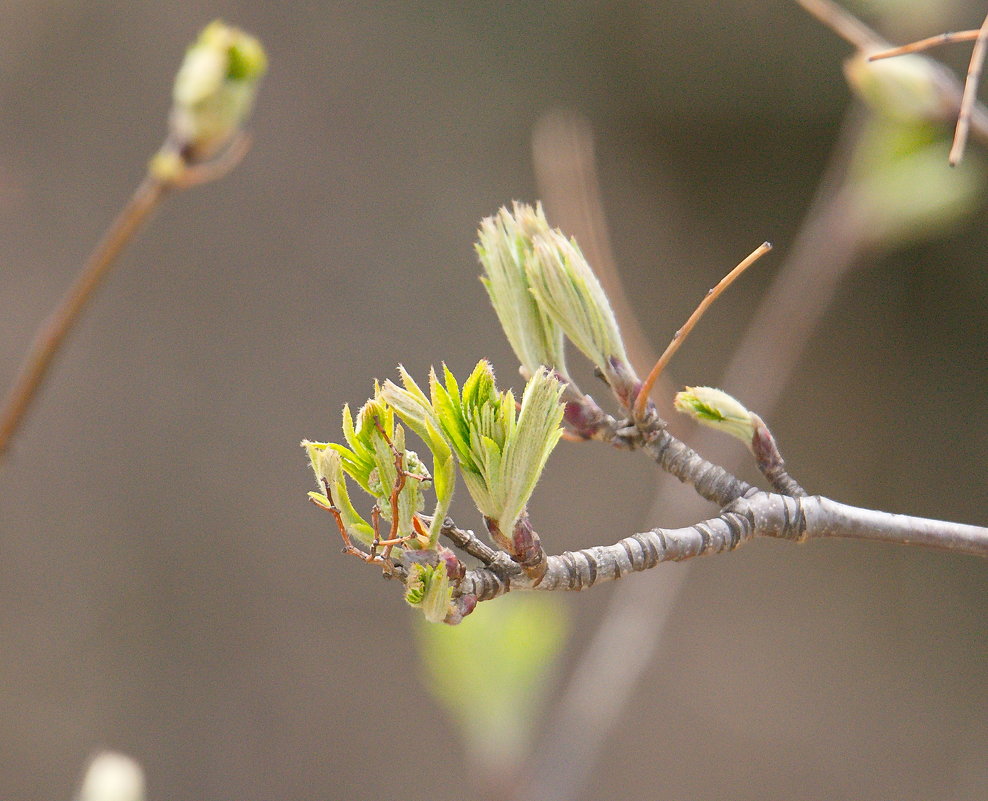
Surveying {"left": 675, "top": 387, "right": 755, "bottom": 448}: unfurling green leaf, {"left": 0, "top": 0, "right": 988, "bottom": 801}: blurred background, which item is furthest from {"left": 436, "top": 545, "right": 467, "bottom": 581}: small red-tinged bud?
{"left": 0, "top": 0, "right": 988, "bottom": 801}: blurred background

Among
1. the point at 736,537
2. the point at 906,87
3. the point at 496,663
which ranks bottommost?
the point at 496,663

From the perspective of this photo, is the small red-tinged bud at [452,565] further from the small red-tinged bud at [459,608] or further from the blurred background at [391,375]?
the blurred background at [391,375]

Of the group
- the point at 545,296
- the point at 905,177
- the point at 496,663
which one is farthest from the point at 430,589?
the point at 905,177

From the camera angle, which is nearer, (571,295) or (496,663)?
(571,295)

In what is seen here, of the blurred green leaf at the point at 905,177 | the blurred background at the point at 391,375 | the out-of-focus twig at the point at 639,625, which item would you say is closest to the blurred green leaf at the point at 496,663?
the out-of-focus twig at the point at 639,625

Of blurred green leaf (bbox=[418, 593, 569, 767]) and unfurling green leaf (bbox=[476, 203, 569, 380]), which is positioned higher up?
unfurling green leaf (bbox=[476, 203, 569, 380])

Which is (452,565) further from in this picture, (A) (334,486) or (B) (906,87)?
(B) (906,87)

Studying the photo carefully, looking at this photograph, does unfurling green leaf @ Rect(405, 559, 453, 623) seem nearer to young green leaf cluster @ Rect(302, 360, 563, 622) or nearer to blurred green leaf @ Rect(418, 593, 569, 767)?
young green leaf cluster @ Rect(302, 360, 563, 622)
